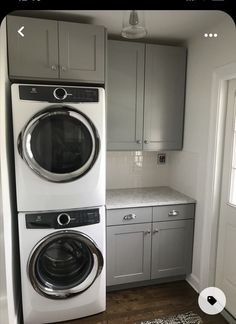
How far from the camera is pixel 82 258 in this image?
5.64ft

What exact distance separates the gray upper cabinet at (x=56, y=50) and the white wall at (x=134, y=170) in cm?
84

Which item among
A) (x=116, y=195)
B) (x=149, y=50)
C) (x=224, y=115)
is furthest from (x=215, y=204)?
(x=149, y=50)

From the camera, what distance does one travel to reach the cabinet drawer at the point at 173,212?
1975 mm

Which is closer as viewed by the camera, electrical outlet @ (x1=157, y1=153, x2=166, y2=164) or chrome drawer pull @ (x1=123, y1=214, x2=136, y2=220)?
chrome drawer pull @ (x1=123, y1=214, x2=136, y2=220)

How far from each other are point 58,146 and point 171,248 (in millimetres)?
→ 1281

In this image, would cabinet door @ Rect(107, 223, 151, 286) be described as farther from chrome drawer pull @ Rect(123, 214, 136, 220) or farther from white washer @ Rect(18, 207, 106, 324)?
white washer @ Rect(18, 207, 106, 324)

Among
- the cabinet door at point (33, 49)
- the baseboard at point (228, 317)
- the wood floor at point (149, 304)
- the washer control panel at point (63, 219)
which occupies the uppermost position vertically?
the cabinet door at point (33, 49)

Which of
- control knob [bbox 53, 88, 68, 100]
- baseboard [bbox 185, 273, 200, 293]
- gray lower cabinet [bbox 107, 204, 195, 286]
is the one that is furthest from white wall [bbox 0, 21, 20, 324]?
baseboard [bbox 185, 273, 200, 293]

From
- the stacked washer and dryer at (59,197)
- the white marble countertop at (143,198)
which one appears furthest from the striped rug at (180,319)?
the white marble countertop at (143,198)

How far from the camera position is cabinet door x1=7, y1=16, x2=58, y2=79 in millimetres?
1547

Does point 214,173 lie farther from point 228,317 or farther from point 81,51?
point 81,51

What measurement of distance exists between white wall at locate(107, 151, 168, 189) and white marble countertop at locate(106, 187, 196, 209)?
79 millimetres

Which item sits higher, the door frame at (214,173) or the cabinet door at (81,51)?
the cabinet door at (81,51)

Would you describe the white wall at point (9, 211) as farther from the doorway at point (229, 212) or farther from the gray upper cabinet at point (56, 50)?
the doorway at point (229, 212)
